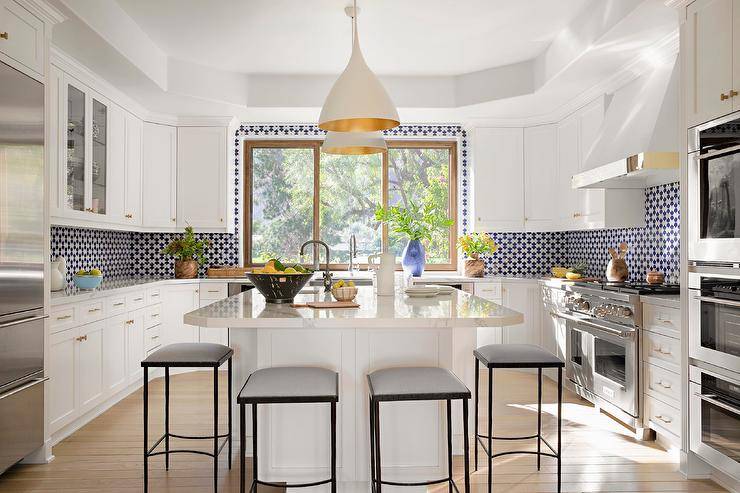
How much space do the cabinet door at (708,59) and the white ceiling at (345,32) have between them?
109 cm

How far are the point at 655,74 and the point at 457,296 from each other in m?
2.11

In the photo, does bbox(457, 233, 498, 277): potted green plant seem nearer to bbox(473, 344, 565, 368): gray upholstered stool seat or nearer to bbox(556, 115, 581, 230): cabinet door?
bbox(556, 115, 581, 230): cabinet door

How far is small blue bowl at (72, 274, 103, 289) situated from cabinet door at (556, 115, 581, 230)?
396 cm

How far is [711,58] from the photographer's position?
9.38 feet

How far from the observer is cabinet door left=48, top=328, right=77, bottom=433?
3402mm

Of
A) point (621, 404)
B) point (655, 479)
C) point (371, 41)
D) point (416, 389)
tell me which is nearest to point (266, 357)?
point (416, 389)

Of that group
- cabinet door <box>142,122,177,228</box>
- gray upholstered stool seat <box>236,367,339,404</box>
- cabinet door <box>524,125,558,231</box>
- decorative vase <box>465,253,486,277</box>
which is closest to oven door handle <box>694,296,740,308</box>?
gray upholstered stool seat <box>236,367,339,404</box>

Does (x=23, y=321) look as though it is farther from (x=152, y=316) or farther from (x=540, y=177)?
(x=540, y=177)

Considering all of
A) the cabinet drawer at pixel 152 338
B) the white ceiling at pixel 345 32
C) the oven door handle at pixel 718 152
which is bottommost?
the cabinet drawer at pixel 152 338

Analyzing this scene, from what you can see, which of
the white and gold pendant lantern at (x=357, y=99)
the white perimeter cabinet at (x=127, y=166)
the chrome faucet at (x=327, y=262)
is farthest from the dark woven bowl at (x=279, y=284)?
the white perimeter cabinet at (x=127, y=166)

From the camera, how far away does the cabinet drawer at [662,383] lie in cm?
324

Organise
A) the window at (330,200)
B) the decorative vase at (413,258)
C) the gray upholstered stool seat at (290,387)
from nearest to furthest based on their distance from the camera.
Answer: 1. the gray upholstered stool seat at (290,387)
2. the decorative vase at (413,258)
3. the window at (330,200)

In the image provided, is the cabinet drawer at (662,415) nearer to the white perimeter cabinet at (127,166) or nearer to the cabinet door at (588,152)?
the cabinet door at (588,152)

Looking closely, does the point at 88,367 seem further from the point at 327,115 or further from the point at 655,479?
the point at 655,479
